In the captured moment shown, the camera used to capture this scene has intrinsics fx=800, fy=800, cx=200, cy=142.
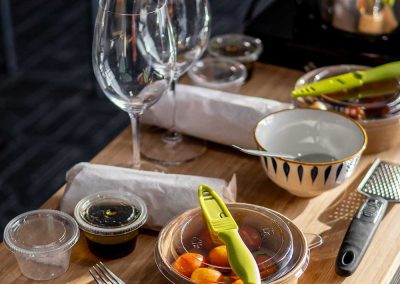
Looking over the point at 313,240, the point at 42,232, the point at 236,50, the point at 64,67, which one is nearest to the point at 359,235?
the point at 313,240

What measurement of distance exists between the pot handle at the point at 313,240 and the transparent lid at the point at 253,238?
0.19ft

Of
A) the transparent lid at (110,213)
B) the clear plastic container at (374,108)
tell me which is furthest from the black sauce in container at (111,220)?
the clear plastic container at (374,108)

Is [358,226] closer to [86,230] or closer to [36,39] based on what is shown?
[86,230]

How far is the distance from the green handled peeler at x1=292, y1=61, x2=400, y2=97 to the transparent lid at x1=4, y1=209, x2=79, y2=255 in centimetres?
43

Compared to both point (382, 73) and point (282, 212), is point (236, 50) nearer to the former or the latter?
point (382, 73)

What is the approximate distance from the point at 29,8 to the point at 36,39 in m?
0.28

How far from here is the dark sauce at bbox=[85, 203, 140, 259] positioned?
101cm

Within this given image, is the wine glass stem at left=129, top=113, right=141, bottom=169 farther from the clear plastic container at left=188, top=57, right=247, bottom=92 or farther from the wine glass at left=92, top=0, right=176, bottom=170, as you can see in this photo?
the clear plastic container at left=188, top=57, right=247, bottom=92

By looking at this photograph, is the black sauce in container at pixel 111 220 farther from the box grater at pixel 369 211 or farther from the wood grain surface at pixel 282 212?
the box grater at pixel 369 211

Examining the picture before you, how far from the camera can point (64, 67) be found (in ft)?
9.45

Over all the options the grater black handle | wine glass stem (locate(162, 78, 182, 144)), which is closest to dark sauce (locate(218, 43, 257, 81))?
wine glass stem (locate(162, 78, 182, 144))

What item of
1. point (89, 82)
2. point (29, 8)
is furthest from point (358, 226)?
point (29, 8)

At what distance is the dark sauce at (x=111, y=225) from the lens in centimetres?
101

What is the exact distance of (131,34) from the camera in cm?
105
